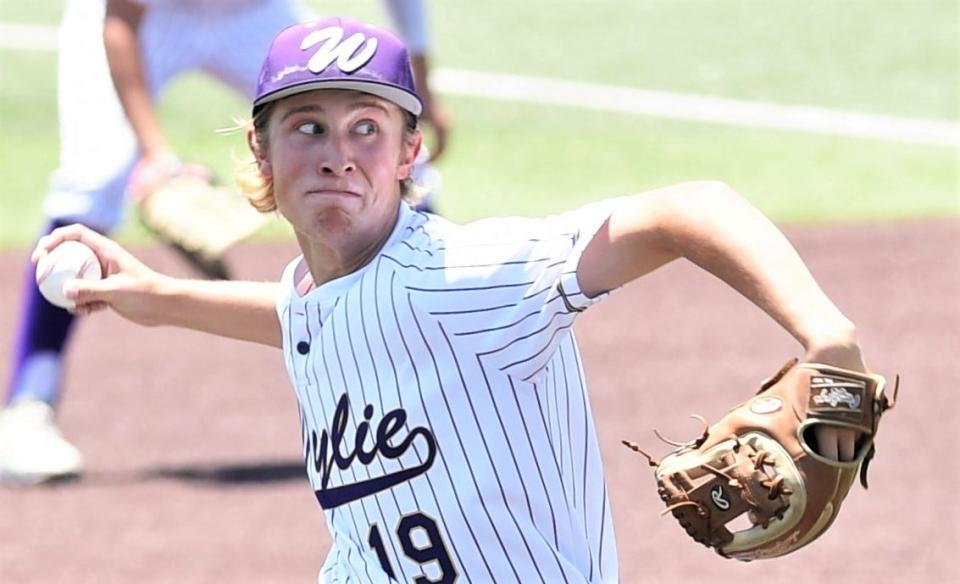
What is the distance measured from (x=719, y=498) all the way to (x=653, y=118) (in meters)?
8.55

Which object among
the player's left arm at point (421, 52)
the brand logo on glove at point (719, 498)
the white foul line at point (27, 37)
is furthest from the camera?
the white foul line at point (27, 37)

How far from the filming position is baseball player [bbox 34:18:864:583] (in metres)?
2.82

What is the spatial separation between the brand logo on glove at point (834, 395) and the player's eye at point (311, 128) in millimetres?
911

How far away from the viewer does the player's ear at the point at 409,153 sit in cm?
300

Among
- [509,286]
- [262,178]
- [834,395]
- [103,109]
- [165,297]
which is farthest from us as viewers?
[103,109]

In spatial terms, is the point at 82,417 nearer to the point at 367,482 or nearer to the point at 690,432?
the point at 690,432

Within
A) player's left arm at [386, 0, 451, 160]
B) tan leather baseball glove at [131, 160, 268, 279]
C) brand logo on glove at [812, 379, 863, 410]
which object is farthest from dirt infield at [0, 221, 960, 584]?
brand logo on glove at [812, 379, 863, 410]

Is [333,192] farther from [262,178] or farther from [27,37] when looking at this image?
[27,37]

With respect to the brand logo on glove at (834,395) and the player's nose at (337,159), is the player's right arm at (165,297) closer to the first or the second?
the player's nose at (337,159)

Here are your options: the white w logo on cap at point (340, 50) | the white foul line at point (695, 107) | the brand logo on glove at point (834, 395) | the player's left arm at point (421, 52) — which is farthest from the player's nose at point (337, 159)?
the white foul line at point (695, 107)

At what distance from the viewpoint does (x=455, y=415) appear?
2.88m

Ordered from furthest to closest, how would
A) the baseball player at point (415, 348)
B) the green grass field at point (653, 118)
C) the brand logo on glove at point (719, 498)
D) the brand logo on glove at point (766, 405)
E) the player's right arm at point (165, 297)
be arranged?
the green grass field at point (653, 118) → the player's right arm at point (165, 297) → the baseball player at point (415, 348) → the brand logo on glove at point (719, 498) → the brand logo on glove at point (766, 405)

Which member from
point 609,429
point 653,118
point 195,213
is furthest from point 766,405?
point 653,118

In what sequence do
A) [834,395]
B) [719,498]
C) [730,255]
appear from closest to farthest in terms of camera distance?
[834,395]
[730,255]
[719,498]
